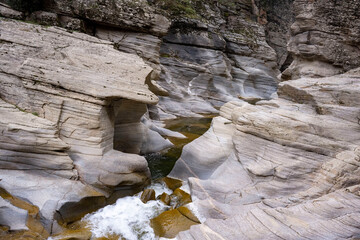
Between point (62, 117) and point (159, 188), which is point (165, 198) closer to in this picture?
point (159, 188)

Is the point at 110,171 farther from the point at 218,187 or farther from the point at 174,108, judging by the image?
the point at 174,108

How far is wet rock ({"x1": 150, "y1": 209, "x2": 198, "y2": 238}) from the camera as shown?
7.32m

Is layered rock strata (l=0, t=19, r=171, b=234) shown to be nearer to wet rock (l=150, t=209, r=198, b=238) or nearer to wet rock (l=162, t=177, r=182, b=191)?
wet rock (l=162, t=177, r=182, b=191)

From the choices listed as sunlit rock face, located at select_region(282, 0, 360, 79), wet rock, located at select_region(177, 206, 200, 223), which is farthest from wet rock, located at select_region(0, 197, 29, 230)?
sunlit rock face, located at select_region(282, 0, 360, 79)

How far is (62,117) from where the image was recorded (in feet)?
29.8

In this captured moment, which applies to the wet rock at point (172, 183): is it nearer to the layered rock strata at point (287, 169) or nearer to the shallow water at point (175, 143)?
the layered rock strata at point (287, 169)

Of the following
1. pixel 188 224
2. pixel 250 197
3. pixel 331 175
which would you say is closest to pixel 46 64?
pixel 188 224

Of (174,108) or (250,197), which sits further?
(174,108)

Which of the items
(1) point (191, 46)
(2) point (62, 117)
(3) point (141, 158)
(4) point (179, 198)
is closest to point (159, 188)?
(4) point (179, 198)

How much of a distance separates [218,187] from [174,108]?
49.8 ft

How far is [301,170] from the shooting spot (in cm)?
852

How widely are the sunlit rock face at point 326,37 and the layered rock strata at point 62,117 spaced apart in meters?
11.6

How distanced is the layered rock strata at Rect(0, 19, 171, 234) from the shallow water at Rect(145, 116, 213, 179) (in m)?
2.10

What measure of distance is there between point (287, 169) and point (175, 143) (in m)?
7.98
